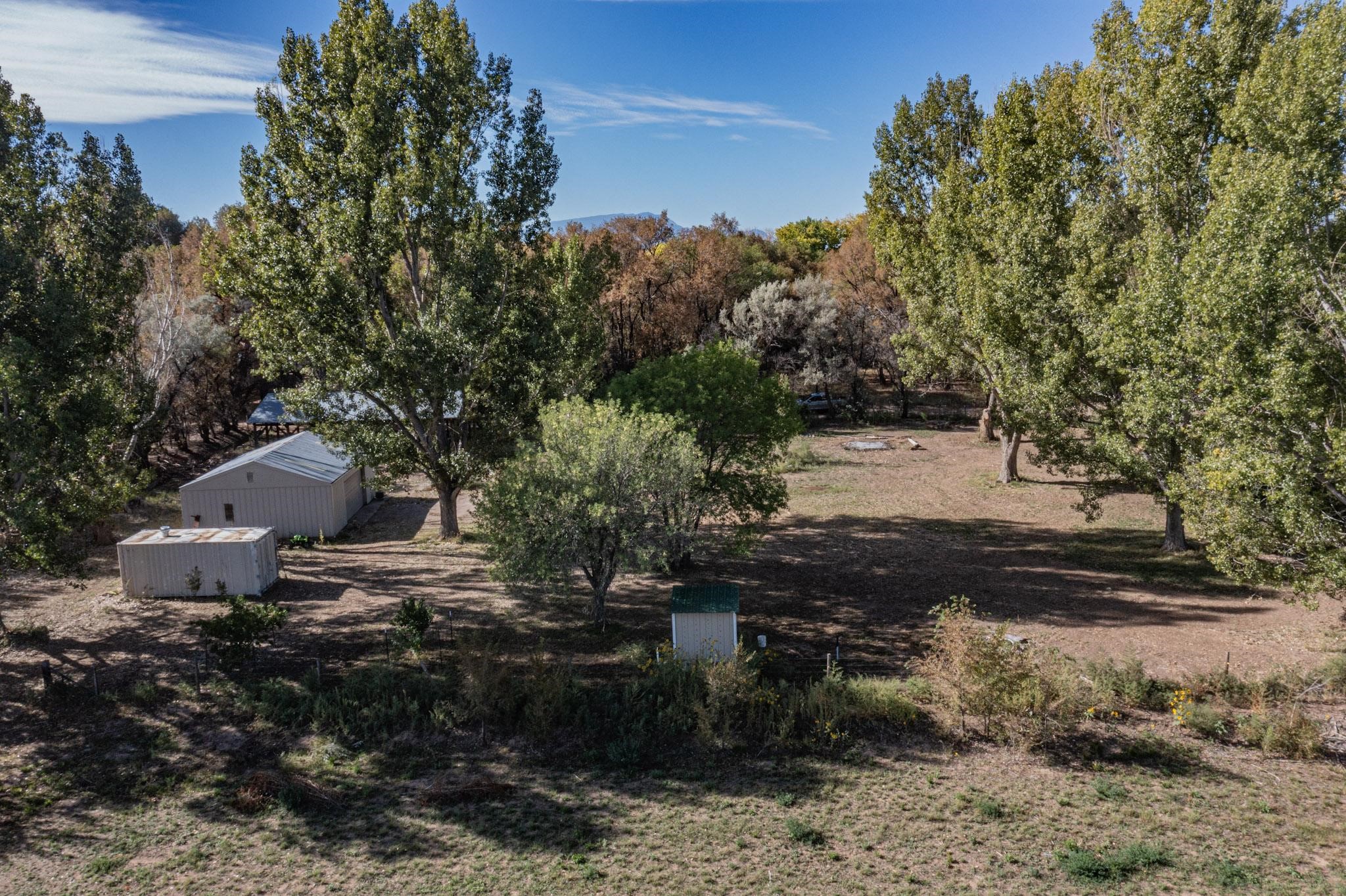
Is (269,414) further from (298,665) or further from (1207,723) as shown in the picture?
(1207,723)

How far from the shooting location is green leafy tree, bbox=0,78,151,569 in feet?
48.9

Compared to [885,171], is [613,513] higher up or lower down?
lower down

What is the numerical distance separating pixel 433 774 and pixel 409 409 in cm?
1286

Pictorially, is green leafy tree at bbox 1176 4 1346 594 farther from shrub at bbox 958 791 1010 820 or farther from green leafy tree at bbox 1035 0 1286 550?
shrub at bbox 958 791 1010 820

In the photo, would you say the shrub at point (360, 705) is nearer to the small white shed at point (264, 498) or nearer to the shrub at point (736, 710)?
the shrub at point (736, 710)

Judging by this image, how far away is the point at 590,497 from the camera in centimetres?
1605

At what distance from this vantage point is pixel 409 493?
35.0 metres

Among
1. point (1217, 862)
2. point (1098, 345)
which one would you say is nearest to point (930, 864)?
point (1217, 862)

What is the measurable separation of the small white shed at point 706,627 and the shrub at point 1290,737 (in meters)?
9.11

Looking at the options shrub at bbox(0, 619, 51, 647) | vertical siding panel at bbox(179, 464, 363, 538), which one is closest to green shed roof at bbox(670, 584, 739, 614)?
shrub at bbox(0, 619, 51, 647)

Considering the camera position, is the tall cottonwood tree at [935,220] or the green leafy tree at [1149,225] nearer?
the green leafy tree at [1149,225]

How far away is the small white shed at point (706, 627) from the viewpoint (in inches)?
626

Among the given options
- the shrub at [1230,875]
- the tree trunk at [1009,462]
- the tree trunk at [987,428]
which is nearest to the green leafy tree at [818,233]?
the tree trunk at [987,428]

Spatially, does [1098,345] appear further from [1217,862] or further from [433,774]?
[433,774]
